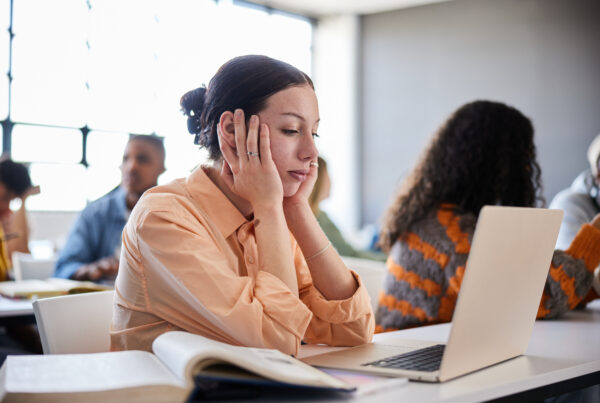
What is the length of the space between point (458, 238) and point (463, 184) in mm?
243

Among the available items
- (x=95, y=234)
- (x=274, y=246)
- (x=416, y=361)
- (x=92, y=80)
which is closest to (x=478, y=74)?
(x=92, y=80)

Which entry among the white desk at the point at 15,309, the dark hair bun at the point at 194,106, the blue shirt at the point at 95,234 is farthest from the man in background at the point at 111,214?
the dark hair bun at the point at 194,106

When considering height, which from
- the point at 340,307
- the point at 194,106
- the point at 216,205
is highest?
the point at 194,106

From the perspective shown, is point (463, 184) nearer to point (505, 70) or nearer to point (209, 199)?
point (209, 199)

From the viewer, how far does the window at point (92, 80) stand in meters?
6.59

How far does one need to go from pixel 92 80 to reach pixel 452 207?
5774 mm

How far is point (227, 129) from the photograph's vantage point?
4.55 feet

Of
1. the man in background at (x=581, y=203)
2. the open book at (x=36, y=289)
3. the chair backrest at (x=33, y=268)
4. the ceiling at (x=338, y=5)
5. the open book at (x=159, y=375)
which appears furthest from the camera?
the ceiling at (x=338, y=5)

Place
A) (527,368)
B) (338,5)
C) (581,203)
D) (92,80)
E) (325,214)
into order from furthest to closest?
(338,5) < (92,80) < (325,214) < (581,203) < (527,368)

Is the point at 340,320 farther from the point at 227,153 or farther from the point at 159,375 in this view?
the point at 159,375

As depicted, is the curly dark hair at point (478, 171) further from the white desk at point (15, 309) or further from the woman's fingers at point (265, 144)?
the white desk at point (15, 309)

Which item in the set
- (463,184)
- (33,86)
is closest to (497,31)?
(33,86)

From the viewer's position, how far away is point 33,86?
21.8ft

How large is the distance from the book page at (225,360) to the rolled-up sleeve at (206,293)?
0.58 feet
